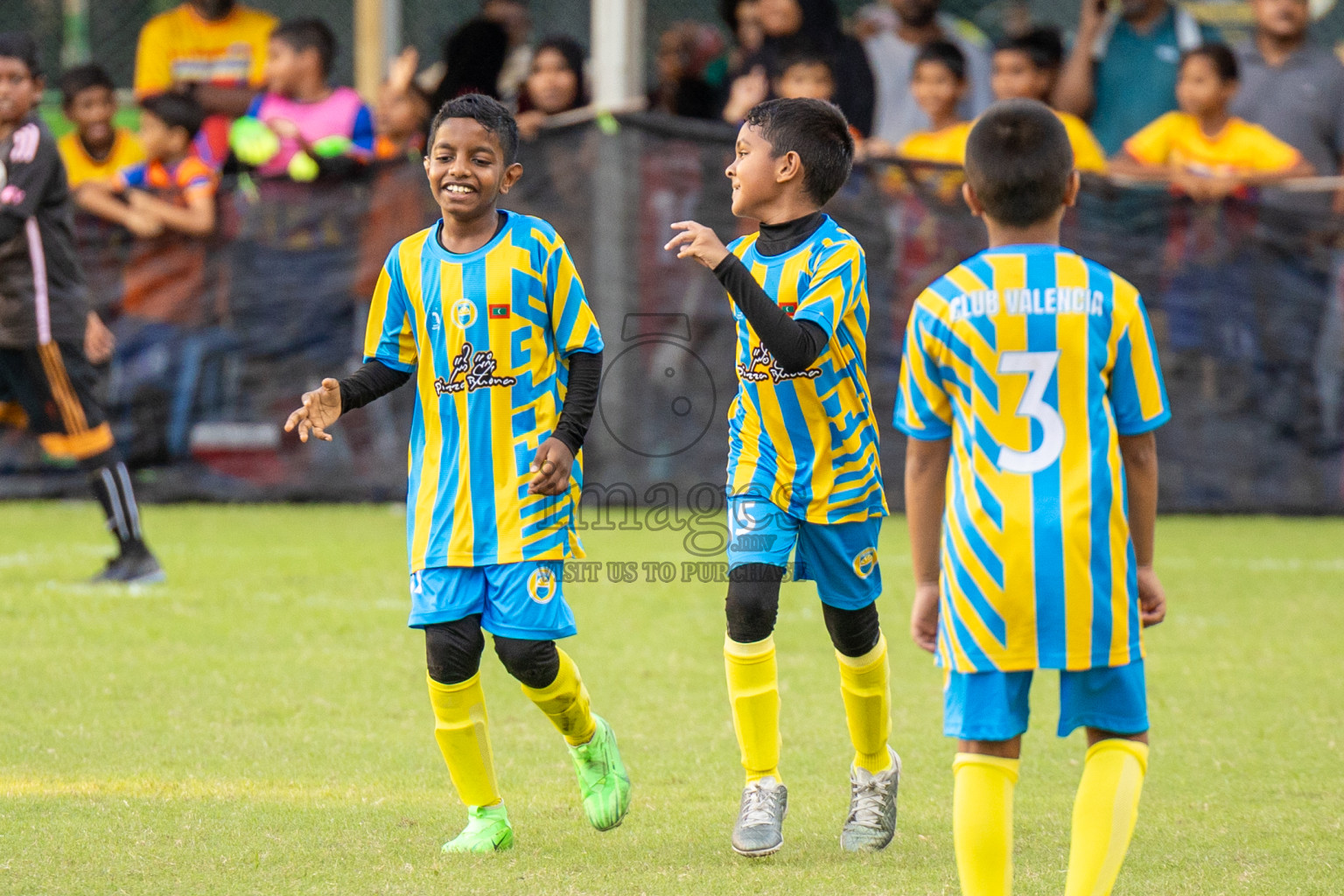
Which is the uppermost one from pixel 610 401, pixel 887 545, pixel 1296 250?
pixel 1296 250

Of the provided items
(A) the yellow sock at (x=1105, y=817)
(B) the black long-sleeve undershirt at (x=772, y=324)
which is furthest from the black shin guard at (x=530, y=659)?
(A) the yellow sock at (x=1105, y=817)

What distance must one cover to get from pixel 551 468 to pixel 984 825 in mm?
1352

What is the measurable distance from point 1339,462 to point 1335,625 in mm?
3231

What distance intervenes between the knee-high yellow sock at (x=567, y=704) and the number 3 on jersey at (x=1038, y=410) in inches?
55.7

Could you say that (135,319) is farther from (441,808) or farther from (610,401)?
(441,808)

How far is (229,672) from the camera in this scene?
5.76 metres

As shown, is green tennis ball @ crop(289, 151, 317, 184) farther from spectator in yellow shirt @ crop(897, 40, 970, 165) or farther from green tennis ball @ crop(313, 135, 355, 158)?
spectator in yellow shirt @ crop(897, 40, 970, 165)

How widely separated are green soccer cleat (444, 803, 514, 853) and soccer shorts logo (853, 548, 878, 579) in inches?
41.6

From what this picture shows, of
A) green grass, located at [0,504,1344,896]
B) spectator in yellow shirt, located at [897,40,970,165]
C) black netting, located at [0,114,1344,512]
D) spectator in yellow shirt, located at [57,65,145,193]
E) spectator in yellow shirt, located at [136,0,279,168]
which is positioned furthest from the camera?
spectator in yellow shirt, located at [136,0,279,168]

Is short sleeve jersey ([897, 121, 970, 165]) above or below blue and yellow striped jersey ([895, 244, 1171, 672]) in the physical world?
above

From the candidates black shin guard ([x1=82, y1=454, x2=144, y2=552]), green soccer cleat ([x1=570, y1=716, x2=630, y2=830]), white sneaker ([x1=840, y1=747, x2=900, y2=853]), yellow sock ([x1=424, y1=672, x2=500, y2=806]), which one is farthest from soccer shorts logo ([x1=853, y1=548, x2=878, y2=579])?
black shin guard ([x1=82, y1=454, x2=144, y2=552])

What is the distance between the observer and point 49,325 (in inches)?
285

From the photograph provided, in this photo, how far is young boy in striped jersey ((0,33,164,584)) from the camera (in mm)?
7133

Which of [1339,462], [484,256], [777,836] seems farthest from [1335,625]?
[484,256]
